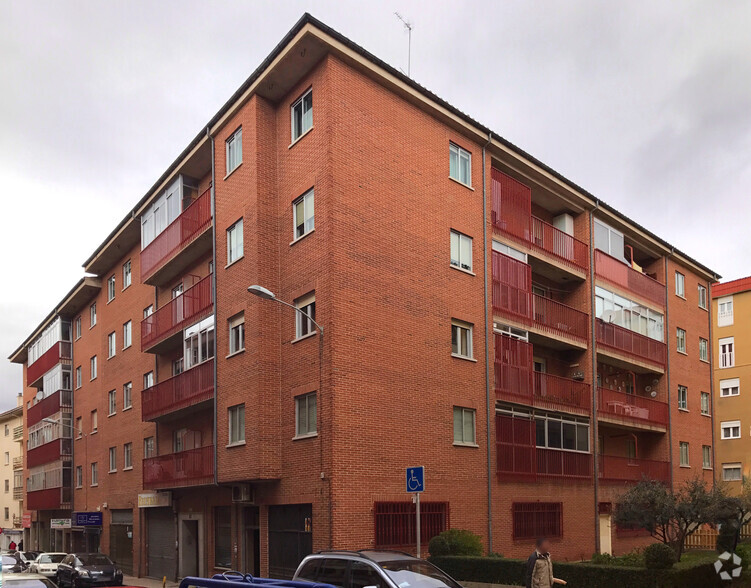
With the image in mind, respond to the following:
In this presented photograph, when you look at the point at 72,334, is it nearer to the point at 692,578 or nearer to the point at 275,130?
the point at 275,130

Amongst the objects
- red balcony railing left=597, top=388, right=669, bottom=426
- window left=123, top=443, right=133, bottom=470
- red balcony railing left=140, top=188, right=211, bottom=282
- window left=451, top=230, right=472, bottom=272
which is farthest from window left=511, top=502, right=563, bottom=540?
window left=123, top=443, right=133, bottom=470

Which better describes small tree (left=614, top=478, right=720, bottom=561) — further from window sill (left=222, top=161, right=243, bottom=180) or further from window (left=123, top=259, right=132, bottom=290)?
window (left=123, top=259, right=132, bottom=290)

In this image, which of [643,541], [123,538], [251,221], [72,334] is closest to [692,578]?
[251,221]

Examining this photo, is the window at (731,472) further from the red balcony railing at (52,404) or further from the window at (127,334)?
the red balcony railing at (52,404)

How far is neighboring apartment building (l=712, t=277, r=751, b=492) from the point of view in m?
48.5

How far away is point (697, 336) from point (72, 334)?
34.6 meters

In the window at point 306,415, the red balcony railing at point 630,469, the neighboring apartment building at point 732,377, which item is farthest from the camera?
the neighboring apartment building at point 732,377

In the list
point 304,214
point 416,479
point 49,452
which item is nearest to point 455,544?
point 416,479

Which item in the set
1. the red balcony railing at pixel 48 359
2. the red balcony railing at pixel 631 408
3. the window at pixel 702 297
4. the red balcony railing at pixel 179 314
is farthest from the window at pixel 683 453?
the red balcony railing at pixel 48 359

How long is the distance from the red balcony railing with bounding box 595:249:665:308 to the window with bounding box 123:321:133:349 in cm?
2027

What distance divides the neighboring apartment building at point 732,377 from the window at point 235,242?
35809 millimetres

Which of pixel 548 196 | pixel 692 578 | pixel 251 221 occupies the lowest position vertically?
pixel 692 578

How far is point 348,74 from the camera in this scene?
21.6 m

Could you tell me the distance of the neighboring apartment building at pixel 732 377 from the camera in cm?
4847
